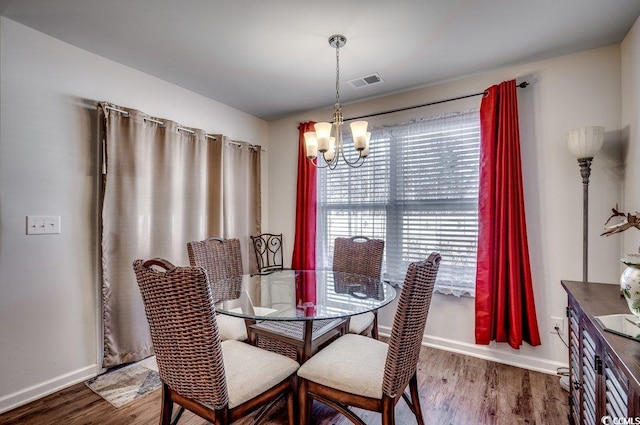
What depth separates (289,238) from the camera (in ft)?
12.2

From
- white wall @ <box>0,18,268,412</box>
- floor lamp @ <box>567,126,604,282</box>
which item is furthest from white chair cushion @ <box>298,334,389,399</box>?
white wall @ <box>0,18,268,412</box>

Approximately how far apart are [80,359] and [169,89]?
2.31 m

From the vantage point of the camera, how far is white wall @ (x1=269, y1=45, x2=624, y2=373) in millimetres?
2164

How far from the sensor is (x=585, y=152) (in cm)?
200

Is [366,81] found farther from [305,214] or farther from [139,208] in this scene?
[139,208]

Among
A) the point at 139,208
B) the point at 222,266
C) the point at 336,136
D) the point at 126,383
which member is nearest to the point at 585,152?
the point at 336,136

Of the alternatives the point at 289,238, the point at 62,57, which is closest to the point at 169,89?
the point at 62,57

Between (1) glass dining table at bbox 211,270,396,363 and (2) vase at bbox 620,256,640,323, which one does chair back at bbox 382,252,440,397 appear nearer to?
(1) glass dining table at bbox 211,270,396,363

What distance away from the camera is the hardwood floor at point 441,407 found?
1.79 meters

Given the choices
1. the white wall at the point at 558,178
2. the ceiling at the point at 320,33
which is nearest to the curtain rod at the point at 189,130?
the ceiling at the point at 320,33

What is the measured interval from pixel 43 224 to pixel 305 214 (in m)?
2.21

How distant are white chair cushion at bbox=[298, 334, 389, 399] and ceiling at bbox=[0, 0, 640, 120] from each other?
1942mm

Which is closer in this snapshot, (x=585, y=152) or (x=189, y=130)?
(x=585, y=152)

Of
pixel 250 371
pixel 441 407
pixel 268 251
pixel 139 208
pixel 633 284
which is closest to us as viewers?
pixel 633 284
